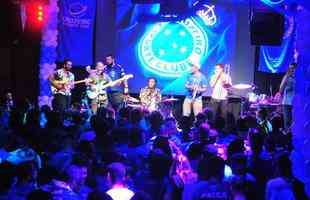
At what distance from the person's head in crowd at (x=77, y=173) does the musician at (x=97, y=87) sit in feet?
34.0

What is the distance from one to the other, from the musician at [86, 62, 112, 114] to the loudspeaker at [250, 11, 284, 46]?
16.8ft

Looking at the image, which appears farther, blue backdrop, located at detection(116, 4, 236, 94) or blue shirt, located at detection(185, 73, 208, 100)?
blue backdrop, located at detection(116, 4, 236, 94)

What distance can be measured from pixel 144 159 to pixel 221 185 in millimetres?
1676

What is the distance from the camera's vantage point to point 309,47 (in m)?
5.70

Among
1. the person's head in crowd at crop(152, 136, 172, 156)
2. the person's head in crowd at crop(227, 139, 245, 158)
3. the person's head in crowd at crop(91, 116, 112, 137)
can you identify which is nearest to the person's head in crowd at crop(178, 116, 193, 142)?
the person's head in crowd at crop(91, 116, 112, 137)

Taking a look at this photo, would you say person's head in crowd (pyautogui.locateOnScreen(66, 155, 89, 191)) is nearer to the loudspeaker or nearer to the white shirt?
the loudspeaker

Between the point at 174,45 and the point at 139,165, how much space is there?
36.5 ft

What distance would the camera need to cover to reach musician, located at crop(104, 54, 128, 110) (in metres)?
15.5

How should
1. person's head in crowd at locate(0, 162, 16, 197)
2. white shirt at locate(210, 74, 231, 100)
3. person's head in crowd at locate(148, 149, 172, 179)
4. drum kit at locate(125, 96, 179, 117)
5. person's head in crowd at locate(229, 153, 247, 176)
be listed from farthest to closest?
1. drum kit at locate(125, 96, 179, 117)
2. white shirt at locate(210, 74, 231, 100)
3. person's head in crowd at locate(229, 153, 247, 176)
4. person's head in crowd at locate(148, 149, 172, 179)
5. person's head in crowd at locate(0, 162, 16, 197)

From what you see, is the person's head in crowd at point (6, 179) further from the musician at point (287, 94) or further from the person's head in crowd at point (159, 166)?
the musician at point (287, 94)

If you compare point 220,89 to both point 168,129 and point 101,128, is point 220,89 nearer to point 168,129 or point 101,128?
point 168,129

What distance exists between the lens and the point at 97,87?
15.3 m

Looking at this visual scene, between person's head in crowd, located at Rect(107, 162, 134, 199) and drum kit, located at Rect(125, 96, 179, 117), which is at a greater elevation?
person's head in crowd, located at Rect(107, 162, 134, 199)

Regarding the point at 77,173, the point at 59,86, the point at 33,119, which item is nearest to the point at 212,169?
the point at 77,173
